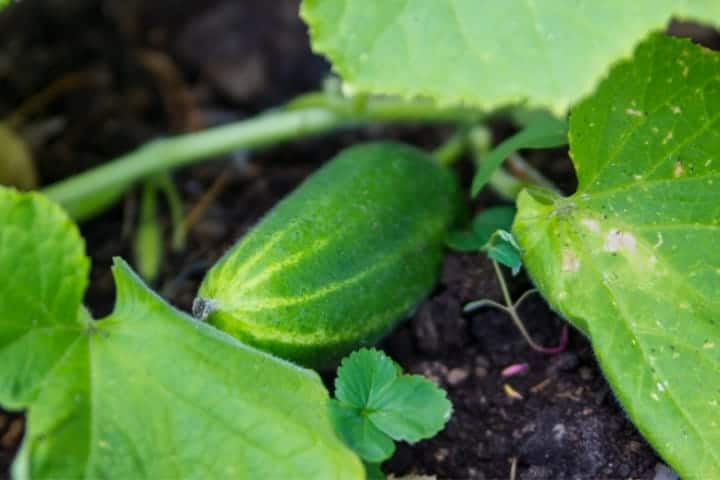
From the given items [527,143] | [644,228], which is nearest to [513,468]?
[644,228]

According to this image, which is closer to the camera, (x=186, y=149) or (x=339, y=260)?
(x=339, y=260)

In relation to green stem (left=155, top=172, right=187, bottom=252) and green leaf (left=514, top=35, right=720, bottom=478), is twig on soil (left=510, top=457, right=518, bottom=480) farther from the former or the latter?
green stem (left=155, top=172, right=187, bottom=252)

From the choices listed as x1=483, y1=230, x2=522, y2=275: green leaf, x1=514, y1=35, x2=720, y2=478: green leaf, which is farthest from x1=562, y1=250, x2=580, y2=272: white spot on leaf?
x1=483, y1=230, x2=522, y2=275: green leaf

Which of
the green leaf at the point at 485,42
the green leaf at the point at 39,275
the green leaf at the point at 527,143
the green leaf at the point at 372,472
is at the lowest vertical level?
the green leaf at the point at 372,472

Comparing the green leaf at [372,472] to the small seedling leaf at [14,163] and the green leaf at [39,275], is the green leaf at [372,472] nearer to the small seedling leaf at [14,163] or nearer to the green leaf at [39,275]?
the green leaf at [39,275]

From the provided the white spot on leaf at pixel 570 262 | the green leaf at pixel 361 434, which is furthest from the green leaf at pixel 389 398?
the white spot on leaf at pixel 570 262

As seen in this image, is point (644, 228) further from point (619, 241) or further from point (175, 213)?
point (175, 213)

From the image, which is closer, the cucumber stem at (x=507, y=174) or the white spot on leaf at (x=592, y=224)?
the white spot on leaf at (x=592, y=224)
